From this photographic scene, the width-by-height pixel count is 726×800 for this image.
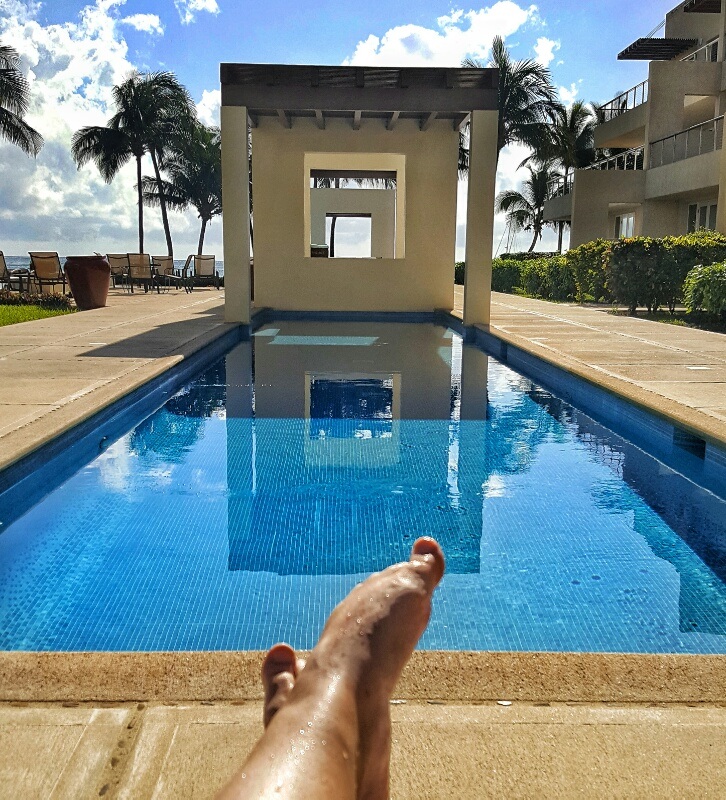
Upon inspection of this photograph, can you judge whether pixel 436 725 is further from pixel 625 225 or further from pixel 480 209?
pixel 625 225

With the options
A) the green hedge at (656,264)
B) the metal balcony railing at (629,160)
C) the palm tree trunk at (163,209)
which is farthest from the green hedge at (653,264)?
the palm tree trunk at (163,209)

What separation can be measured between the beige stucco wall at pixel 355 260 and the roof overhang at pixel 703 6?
42.8 feet

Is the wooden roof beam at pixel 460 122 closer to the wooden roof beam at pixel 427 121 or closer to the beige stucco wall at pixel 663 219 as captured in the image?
the wooden roof beam at pixel 427 121

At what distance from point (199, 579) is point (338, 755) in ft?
6.63

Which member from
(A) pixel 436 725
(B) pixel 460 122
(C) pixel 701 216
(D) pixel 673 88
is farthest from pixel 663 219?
(A) pixel 436 725

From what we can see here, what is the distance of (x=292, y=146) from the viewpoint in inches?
535

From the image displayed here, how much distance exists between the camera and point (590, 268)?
652 inches

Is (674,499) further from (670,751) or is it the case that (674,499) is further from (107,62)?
(107,62)

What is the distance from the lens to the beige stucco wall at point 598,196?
76.0ft

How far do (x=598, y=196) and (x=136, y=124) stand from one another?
652 inches

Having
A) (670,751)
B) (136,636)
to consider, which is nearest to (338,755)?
(670,751)

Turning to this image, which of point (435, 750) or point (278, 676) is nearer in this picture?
point (278, 676)

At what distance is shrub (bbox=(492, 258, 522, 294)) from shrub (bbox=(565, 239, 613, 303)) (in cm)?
596

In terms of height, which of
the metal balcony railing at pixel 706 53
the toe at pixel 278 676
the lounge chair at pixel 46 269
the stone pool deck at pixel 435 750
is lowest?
the stone pool deck at pixel 435 750
